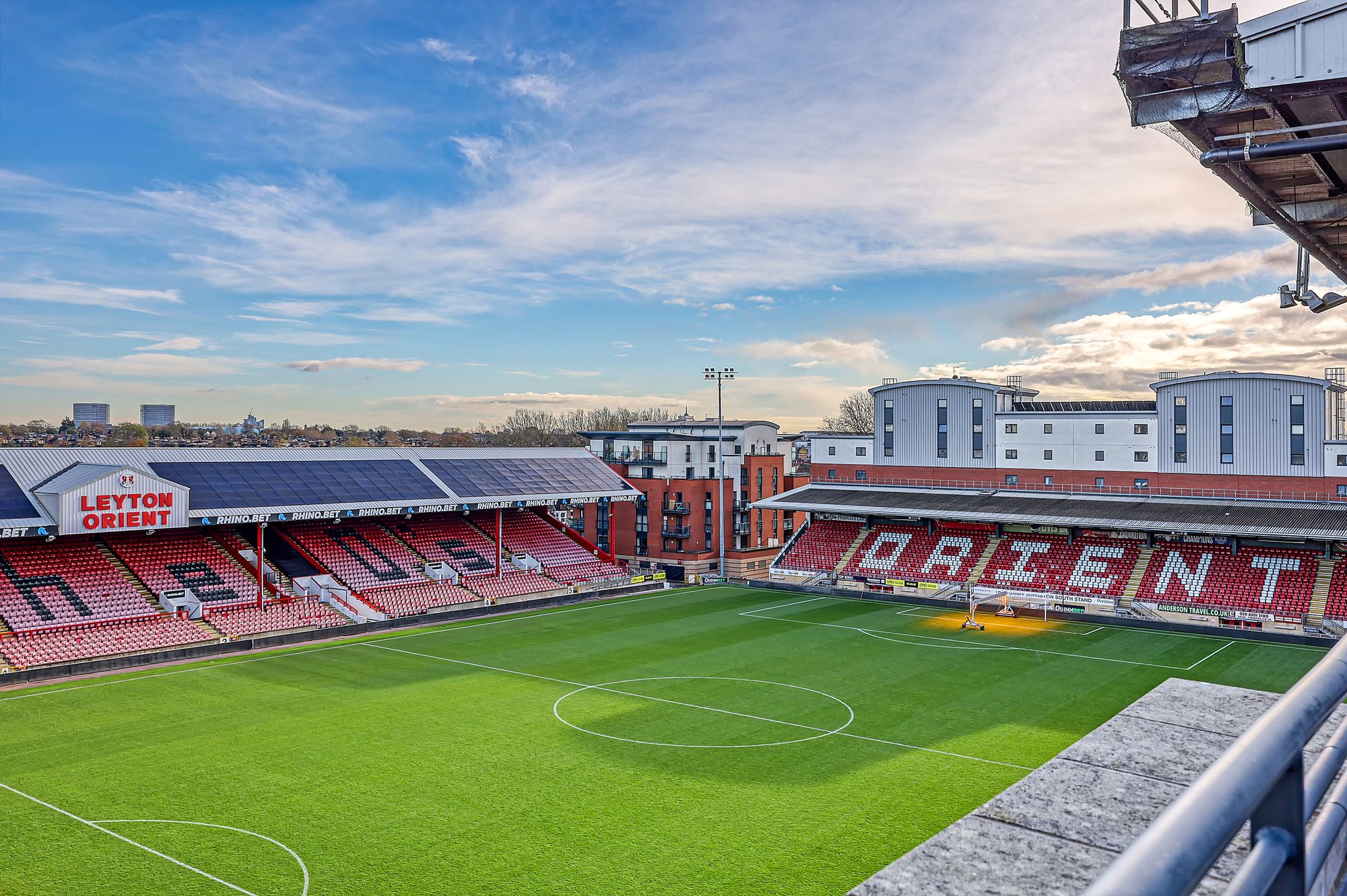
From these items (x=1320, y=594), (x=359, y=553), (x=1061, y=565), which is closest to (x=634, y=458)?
(x=359, y=553)

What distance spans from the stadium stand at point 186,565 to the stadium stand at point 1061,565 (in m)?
37.0

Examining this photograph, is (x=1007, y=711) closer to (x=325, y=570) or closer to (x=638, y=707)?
(x=638, y=707)

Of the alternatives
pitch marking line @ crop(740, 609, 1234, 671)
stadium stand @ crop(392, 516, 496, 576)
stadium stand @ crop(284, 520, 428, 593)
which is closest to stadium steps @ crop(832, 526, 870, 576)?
pitch marking line @ crop(740, 609, 1234, 671)

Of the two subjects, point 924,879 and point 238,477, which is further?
point 238,477

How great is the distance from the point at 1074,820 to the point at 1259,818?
4049 millimetres

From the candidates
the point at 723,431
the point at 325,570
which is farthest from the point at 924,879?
the point at 723,431

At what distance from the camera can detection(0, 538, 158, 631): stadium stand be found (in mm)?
34531

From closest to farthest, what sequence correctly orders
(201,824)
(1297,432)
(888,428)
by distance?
(201,824), (1297,432), (888,428)

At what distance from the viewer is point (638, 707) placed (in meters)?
28.6

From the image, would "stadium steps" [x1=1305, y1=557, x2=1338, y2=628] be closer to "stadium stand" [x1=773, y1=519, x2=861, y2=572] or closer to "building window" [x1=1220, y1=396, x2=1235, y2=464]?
"building window" [x1=1220, y1=396, x2=1235, y2=464]

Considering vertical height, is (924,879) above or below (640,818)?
above

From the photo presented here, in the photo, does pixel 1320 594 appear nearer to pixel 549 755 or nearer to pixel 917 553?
pixel 917 553

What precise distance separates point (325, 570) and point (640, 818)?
30.7 m

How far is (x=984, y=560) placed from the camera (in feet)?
169
